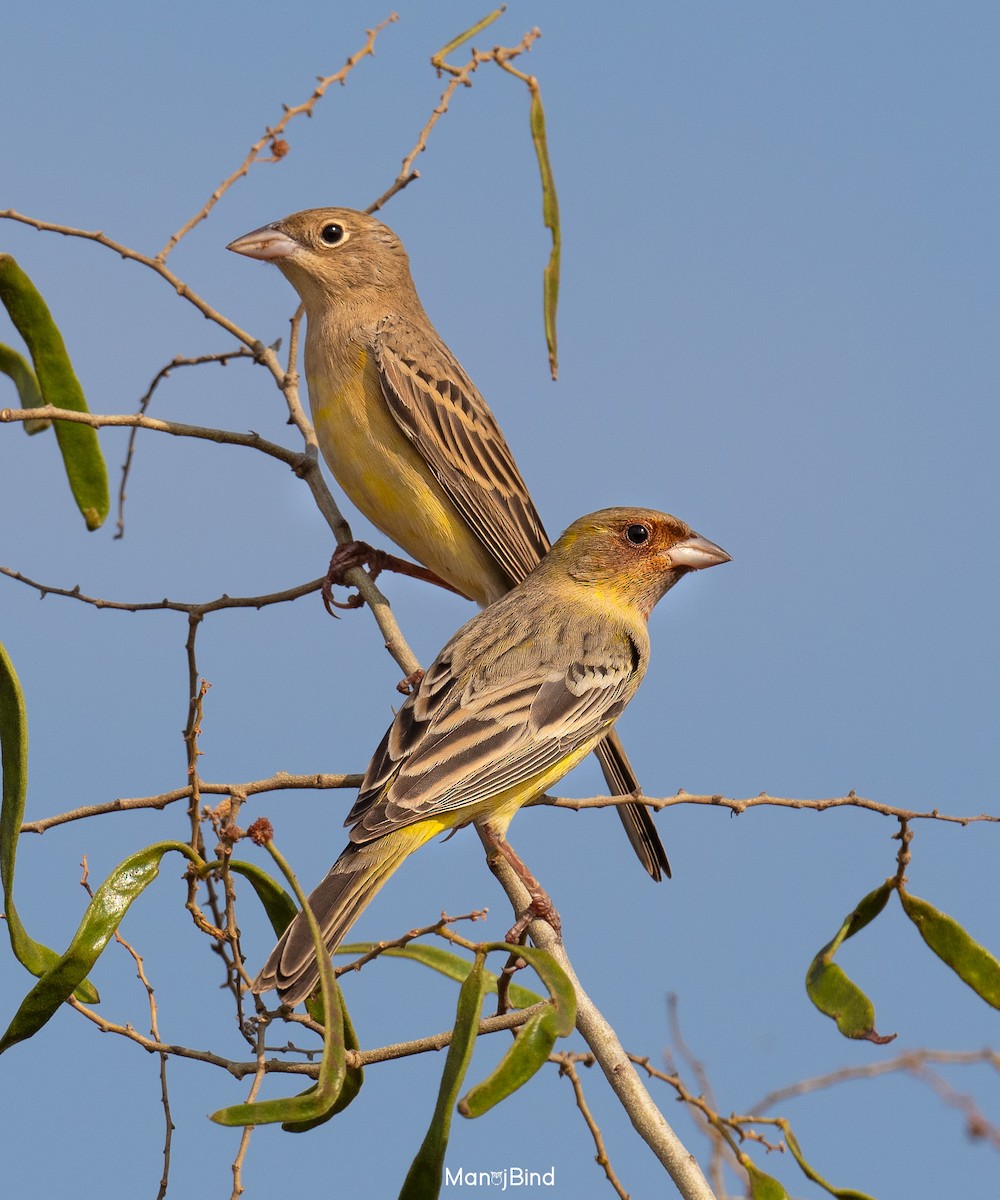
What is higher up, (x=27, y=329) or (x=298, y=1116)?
(x=27, y=329)

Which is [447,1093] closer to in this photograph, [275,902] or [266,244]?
[275,902]

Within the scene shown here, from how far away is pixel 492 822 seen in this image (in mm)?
4453

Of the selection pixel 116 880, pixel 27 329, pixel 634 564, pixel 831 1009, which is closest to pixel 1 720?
pixel 116 880

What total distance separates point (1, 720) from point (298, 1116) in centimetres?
112

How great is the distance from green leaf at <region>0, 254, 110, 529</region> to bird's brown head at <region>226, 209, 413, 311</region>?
1991mm

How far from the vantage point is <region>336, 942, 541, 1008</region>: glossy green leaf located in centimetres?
401

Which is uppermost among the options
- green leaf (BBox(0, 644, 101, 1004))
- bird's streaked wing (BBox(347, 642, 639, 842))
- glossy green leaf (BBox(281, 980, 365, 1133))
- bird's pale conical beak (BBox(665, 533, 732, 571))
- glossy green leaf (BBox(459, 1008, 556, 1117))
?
bird's pale conical beak (BBox(665, 533, 732, 571))

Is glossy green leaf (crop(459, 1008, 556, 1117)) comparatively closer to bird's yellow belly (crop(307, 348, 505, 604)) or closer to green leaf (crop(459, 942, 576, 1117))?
green leaf (crop(459, 942, 576, 1117))

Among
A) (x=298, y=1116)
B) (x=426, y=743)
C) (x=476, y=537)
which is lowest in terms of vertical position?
(x=298, y=1116)

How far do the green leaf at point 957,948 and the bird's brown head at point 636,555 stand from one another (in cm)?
208

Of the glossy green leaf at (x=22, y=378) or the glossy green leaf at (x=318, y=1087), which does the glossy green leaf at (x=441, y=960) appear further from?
the glossy green leaf at (x=22, y=378)

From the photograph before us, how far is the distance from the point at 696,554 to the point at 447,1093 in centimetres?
316

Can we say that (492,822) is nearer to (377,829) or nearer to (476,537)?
(377,829)

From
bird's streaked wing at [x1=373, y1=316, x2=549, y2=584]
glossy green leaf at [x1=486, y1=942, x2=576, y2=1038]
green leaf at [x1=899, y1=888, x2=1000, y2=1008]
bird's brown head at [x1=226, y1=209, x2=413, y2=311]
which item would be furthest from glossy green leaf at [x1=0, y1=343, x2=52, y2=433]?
green leaf at [x1=899, y1=888, x2=1000, y2=1008]
